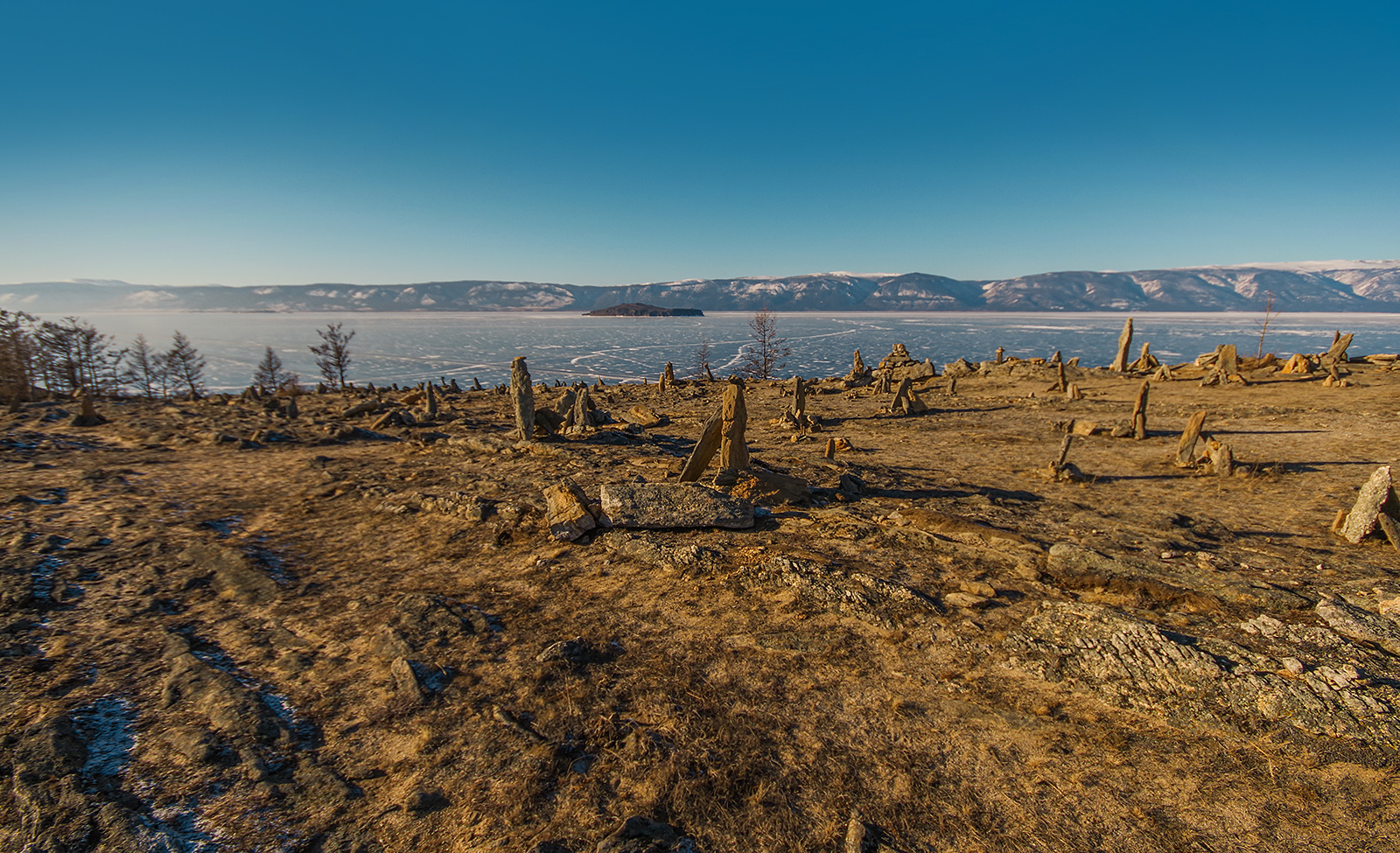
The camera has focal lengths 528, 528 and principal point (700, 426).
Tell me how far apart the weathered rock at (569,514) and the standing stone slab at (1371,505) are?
Result: 13702 millimetres

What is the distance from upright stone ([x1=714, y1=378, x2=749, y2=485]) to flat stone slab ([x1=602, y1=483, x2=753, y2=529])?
1855 mm

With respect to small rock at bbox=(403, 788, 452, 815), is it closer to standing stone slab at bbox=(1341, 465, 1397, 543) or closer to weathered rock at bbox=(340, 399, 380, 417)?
standing stone slab at bbox=(1341, 465, 1397, 543)

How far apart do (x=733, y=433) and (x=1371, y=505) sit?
1146 centimetres

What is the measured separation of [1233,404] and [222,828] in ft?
112

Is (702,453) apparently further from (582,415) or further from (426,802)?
(582,415)

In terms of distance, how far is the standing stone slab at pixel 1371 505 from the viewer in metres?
9.17

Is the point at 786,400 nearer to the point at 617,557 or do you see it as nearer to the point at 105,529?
the point at 617,557

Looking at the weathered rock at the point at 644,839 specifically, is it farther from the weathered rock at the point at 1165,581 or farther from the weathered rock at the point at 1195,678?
the weathered rock at the point at 1165,581

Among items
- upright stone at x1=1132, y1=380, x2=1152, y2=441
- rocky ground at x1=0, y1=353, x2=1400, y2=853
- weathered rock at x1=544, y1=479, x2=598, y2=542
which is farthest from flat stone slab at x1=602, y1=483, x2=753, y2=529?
upright stone at x1=1132, y1=380, x2=1152, y2=441

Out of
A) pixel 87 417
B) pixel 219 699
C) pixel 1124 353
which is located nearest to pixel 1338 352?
pixel 1124 353

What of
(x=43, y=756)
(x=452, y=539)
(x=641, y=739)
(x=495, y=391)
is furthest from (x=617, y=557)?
(x=495, y=391)

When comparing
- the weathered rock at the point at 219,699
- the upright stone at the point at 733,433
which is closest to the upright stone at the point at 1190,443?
the upright stone at the point at 733,433

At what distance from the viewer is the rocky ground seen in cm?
450

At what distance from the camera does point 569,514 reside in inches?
400
